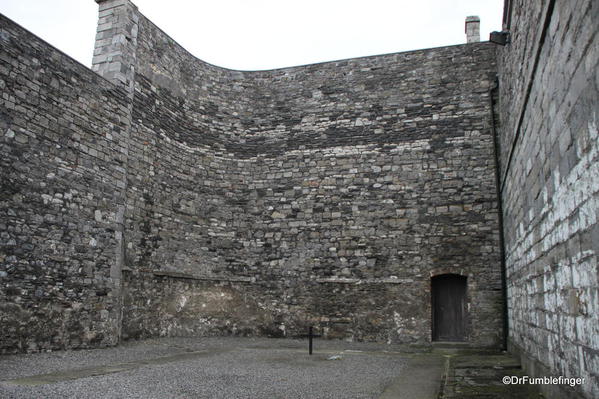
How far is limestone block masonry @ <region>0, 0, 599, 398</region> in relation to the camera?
25.9ft

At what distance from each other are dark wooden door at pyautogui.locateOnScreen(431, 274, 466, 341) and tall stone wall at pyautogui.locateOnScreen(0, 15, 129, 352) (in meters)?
6.98

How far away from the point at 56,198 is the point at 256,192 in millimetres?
5423

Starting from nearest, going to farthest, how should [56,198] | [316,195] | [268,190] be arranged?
[56,198] < [316,195] < [268,190]

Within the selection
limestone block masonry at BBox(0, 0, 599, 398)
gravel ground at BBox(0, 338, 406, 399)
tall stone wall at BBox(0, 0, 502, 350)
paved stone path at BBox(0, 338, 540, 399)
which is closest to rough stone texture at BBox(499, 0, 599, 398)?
limestone block masonry at BBox(0, 0, 599, 398)

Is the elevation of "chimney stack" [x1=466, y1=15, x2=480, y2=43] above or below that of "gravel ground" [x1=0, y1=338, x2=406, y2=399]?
above

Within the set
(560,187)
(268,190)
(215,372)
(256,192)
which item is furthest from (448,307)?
(560,187)

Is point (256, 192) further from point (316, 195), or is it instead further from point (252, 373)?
point (252, 373)

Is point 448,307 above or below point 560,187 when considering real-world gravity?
below

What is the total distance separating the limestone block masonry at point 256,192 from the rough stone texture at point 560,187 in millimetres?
261

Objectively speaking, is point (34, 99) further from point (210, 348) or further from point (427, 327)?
point (427, 327)

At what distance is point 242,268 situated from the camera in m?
12.4

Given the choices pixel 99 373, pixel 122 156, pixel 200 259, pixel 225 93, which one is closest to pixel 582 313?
pixel 99 373

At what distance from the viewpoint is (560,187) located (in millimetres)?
3750

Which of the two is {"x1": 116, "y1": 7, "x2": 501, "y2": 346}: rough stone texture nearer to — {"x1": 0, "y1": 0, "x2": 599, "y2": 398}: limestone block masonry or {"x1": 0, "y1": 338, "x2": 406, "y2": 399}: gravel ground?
{"x1": 0, "y1": 0, "x2": 599, "y2": 398}: limestone block masonry
